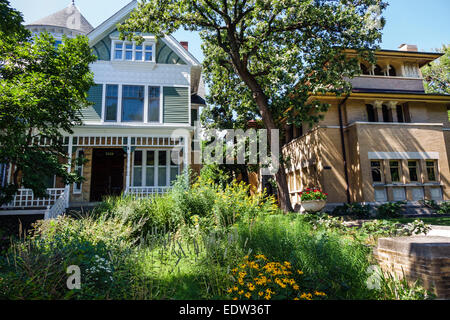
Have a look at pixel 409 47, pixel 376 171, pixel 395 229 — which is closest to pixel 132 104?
pixel 395 229

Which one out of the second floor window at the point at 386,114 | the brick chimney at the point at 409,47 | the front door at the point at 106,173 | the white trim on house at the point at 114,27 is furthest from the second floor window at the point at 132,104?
the brick chimney at the point at 409,47

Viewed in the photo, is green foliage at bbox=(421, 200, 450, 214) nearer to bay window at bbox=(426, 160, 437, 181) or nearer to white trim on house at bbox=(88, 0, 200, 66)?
bay window at bbox=(426, 160, 437, 181)

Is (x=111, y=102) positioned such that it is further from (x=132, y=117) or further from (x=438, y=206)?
(x=438, y=206)

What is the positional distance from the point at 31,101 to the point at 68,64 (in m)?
2.15

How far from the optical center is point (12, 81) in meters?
8.12

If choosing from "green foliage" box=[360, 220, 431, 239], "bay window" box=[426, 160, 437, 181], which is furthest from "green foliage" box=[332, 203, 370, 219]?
"green foliage" box=[360, 220, 431, 239]

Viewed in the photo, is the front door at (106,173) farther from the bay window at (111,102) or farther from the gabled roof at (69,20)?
the gabled roof at (69,20)

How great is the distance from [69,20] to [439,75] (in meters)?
37.5

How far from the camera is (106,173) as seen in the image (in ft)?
49.2

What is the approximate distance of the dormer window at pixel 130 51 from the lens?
15.0 metres

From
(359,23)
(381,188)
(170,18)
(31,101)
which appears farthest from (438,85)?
(31,101)

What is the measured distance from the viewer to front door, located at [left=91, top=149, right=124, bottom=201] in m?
14.6

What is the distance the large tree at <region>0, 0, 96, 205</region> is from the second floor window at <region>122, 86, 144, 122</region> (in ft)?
16.1

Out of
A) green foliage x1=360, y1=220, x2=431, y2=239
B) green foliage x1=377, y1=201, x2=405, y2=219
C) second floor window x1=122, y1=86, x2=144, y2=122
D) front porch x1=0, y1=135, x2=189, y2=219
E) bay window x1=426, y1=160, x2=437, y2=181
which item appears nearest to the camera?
green foliage x1=360, y1=220, x2=431, y2=239
